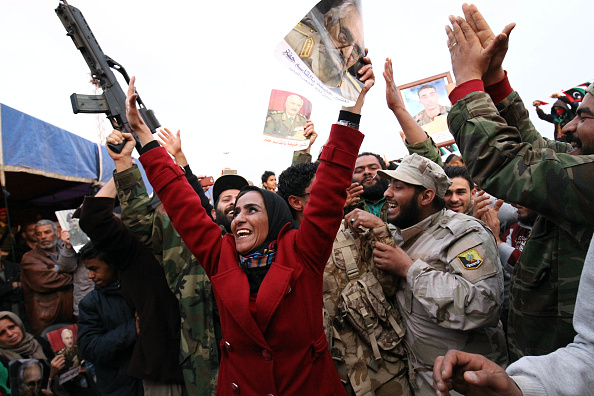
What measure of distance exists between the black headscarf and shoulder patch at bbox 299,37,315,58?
2.50ft

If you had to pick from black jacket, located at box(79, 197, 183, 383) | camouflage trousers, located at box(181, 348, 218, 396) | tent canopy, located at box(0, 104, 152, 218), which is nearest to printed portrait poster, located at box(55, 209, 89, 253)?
tent canopy, located at box(0, 104, 152, 218)

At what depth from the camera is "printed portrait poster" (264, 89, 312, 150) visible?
13.4 ft

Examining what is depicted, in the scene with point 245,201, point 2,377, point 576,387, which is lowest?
point 2,377

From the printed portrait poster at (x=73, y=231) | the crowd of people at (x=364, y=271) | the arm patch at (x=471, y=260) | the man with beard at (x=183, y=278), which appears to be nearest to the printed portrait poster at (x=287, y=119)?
the crowd of people at (x=364, y=271)

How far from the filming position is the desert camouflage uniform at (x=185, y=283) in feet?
8.00

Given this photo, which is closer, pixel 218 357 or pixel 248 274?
pixel 248 274

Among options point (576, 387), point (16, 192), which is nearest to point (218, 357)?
point (576, 387)

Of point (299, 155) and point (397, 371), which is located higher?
point (299, 155)

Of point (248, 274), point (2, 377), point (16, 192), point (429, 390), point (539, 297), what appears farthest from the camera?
point (16, 192)

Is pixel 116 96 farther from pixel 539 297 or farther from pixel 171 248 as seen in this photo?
pixel 539 297

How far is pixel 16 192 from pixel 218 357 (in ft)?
22.0

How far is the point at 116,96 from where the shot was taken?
3732 millimetres

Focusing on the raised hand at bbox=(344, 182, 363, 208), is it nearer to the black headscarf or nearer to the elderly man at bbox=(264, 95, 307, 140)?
the black headscarf

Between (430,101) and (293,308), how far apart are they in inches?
181
